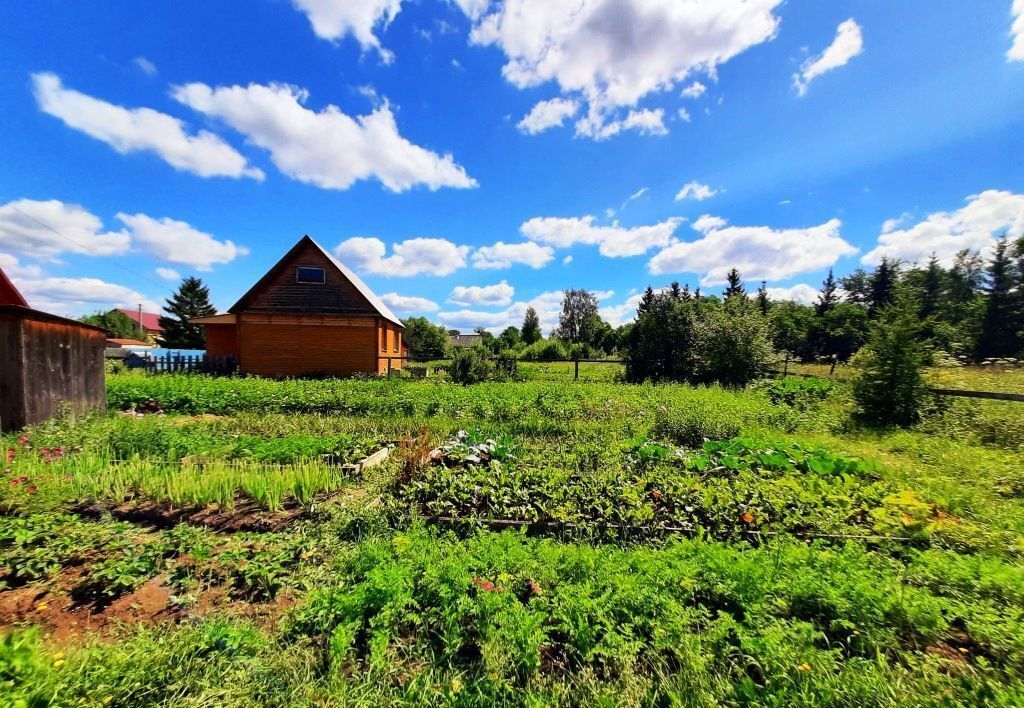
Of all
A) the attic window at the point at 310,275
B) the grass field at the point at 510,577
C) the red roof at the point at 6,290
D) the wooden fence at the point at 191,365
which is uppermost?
the attic window at the point at 310,275

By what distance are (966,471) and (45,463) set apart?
1300 centimetres


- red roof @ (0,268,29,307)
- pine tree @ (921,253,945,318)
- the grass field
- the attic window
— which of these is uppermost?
pine tree @ (921,253,945,318)

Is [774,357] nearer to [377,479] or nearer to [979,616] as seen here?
[979,616]

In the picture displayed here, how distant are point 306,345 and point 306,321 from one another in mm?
1199

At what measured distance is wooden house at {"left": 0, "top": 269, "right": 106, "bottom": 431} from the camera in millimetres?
6863

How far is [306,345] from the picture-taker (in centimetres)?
1895

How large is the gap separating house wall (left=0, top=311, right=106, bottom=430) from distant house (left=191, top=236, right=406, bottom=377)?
9.97m

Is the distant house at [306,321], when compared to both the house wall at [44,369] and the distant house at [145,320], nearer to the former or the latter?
the house wall at [44,369]

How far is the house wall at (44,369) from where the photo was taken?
22.5ft

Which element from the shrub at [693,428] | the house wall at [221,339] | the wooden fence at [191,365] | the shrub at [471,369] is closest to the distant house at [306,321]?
the wooden fence at [191,365]

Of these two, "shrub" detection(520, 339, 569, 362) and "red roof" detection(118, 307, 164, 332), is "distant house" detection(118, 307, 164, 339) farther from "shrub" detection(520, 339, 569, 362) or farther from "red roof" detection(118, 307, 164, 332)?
"shrub" detection(520, 339, 569, 362)

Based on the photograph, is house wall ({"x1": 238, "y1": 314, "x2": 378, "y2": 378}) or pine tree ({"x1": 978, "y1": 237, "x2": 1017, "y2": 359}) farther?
pine tree ({"x1": 978, "y1": 237, "x2": 1017, "y2": 359})

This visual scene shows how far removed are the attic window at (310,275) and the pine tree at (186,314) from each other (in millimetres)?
28450

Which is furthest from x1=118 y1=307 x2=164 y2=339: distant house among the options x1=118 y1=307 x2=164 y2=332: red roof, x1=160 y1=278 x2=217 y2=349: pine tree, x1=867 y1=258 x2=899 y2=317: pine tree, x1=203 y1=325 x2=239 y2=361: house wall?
x1=867 y1=258 x2=899 y2=317: pine tree
